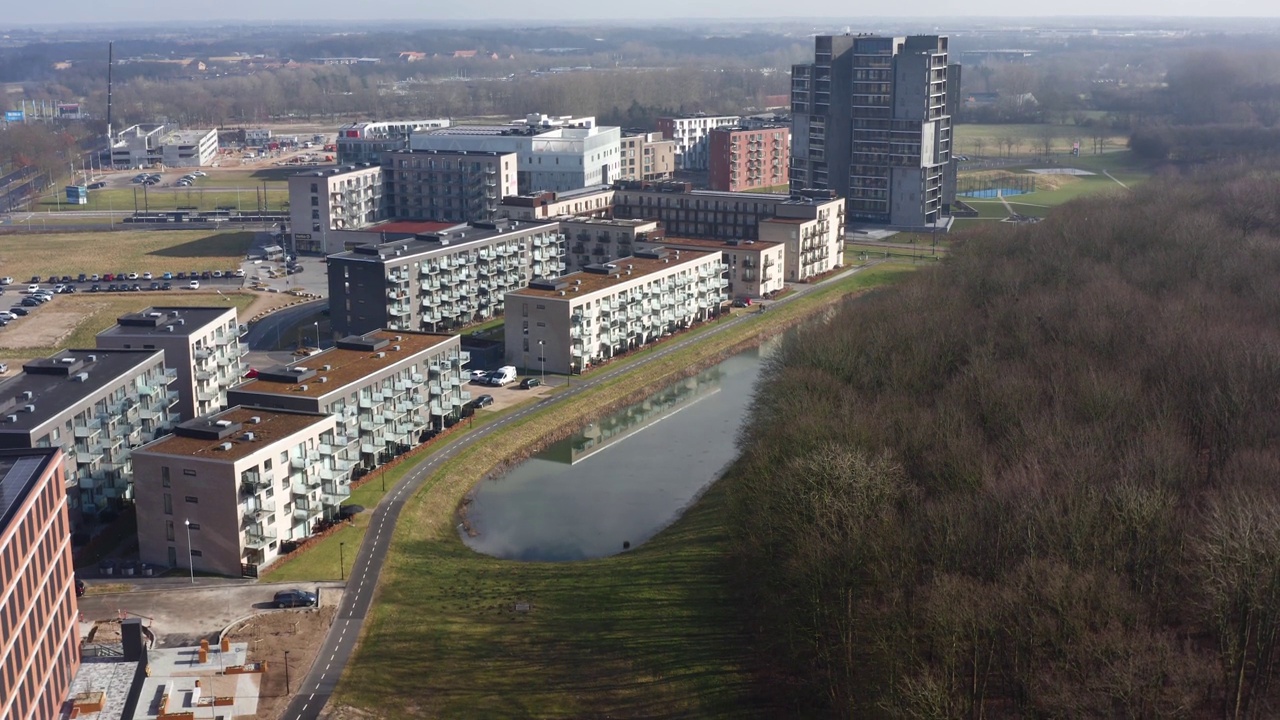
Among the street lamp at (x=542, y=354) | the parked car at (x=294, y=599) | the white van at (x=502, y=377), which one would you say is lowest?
the parked car at (x=294, y=599)

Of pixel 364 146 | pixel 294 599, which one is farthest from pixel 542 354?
pixel 364 146

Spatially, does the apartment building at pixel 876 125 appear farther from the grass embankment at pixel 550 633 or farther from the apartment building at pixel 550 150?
the grass embankment at pixel 550 633

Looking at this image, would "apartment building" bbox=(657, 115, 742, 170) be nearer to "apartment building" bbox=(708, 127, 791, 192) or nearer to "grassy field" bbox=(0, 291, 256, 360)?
"apartment building" bbox=(708, 127, 791, 192)

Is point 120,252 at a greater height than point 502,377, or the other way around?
point 120,252

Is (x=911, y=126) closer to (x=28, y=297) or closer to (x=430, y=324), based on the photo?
(x=430, y=324)

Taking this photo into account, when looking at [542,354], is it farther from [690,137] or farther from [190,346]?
[690,137]

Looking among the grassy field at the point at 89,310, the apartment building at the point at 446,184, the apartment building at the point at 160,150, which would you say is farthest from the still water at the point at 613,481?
the apartment building at the point at 160,150
